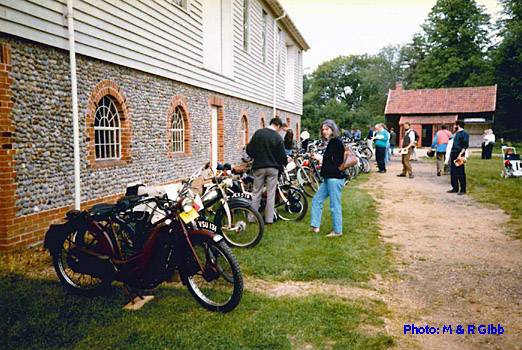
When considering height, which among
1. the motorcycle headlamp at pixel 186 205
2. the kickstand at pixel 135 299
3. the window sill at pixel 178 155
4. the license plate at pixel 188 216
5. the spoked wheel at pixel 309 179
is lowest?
the kickstand at pixel 135 299

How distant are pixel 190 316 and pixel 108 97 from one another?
5.25m

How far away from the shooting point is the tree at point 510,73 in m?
44.4

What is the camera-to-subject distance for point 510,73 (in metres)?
45.6

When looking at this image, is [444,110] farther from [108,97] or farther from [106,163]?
[106,163]

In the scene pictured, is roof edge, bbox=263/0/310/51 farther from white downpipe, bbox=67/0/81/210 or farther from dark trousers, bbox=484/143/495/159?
dark trousers, bbox=484/143/495/159

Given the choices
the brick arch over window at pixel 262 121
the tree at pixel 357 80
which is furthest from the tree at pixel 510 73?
the brick arch over window at pixel 262 121

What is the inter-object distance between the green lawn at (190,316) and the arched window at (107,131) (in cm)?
261

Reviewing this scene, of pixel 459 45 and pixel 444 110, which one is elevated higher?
pixel 459 45

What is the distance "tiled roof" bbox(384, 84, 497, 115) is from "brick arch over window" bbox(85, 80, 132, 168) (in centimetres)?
4121

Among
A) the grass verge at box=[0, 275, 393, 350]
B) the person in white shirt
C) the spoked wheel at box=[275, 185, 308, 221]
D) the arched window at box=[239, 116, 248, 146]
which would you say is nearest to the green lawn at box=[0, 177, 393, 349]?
the grass verge at box=[0, 275, 393, 350]

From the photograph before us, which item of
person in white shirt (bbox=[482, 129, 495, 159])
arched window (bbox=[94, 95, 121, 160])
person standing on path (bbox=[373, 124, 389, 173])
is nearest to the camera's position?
arched window (bbox=[94, 95, 121, 160])

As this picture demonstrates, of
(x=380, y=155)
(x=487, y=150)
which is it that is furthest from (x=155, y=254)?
(x=487, y=150)

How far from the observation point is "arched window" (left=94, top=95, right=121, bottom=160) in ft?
24.3

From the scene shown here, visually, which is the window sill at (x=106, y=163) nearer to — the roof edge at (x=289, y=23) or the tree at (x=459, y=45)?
the roof edge at (x=289, y=23)
